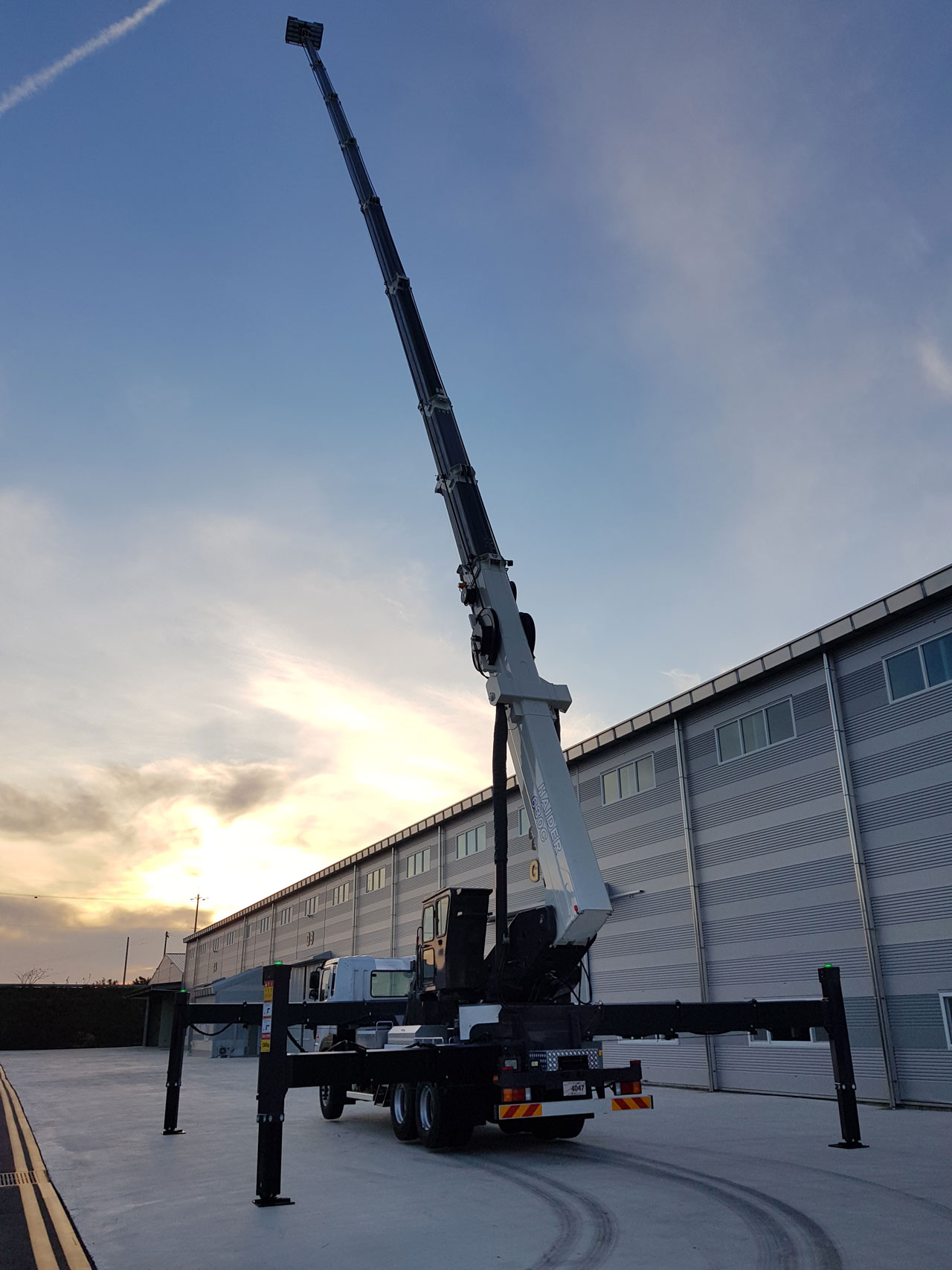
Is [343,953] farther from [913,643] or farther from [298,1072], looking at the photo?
[298,1072]

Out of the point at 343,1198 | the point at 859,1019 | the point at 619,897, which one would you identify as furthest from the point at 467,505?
the point at 619,897

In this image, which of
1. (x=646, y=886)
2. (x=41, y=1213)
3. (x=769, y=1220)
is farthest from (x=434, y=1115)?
(x=646, y=886)

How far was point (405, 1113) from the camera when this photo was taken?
553 inches

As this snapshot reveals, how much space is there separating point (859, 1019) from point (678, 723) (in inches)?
352

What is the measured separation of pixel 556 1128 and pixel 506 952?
122 inches

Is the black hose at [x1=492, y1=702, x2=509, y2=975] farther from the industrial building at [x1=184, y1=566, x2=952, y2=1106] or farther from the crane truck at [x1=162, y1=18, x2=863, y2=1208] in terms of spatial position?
the industrial building at [x1=184, y1=566, x2=952, y2=1106]

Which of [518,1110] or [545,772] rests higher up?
[545,772]

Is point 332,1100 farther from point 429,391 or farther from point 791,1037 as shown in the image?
point 429,391

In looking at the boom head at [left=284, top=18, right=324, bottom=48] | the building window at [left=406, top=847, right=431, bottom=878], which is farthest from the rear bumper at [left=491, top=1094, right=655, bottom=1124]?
the building window at [left=406, top=847, right=431, bottom=878]

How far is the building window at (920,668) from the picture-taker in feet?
62.5

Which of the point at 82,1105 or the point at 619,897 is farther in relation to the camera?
the point at 619,897

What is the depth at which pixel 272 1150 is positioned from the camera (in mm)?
9562

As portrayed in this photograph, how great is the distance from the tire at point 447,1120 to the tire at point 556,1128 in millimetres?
1402

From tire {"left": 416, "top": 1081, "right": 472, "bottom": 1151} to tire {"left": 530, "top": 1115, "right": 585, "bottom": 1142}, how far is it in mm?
1402
